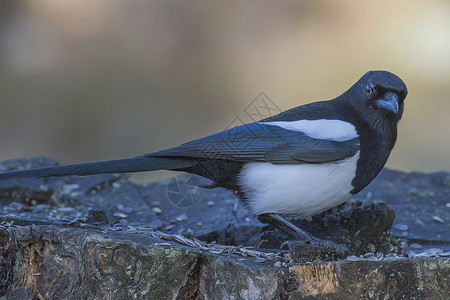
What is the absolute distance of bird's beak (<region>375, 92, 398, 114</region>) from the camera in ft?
8.93

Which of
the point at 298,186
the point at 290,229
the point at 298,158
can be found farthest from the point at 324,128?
the point at 290,229

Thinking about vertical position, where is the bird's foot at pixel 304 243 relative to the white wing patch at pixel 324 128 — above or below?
below

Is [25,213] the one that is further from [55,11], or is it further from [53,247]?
[55,11]

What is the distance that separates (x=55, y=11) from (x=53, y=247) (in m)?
4.07

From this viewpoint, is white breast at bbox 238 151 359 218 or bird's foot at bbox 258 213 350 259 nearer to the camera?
bird's foot at bbox 258 213 350 259

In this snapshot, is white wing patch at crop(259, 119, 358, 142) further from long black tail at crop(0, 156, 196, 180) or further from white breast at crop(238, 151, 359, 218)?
long black tail at crop(0, 156, 196, 180)

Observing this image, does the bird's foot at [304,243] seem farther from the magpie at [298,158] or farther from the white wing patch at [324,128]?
the white wing patch at [324,128]

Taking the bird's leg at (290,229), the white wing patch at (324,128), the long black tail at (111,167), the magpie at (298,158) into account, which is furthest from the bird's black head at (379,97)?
the long black tail at (111,167)

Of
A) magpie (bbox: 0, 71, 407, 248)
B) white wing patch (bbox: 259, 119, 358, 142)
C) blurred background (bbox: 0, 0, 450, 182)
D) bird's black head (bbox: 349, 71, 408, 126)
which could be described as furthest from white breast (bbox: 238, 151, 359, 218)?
blurred background (bbox: 0, 0, 450, 182)

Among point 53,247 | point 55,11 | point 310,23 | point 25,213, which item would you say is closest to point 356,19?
point 310,23

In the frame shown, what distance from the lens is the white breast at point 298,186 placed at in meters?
2.66

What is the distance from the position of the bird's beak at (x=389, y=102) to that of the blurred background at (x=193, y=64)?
9.08 ft

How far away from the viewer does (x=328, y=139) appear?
275cm

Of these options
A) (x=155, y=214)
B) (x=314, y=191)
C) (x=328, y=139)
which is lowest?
(x=155, y=214)
